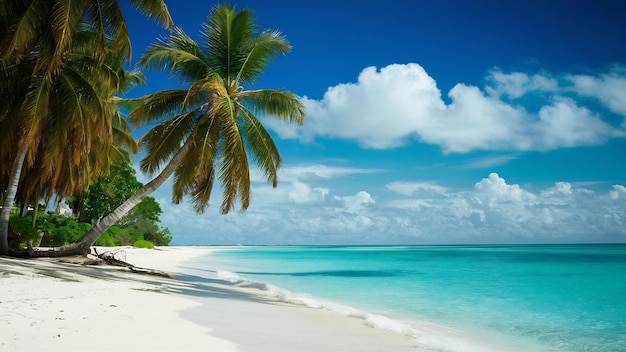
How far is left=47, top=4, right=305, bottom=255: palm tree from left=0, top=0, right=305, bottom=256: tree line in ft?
0.11

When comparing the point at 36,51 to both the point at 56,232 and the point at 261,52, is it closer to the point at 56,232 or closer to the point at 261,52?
the point at 261,52

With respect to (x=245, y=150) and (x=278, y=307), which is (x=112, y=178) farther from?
(x=278, y=307)

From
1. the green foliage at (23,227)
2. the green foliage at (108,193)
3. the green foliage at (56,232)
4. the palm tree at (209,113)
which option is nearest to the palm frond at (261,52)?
the palm tree at (209,113)

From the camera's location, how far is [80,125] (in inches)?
485

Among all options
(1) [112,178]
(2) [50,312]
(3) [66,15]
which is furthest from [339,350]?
(1) [112,178]

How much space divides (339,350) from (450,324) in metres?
4.48

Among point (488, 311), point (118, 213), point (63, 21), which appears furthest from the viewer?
point (118, 213)

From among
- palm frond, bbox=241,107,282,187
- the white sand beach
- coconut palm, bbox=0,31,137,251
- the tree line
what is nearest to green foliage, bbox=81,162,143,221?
the tree line

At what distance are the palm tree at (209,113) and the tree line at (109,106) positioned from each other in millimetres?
33

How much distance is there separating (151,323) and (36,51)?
1140cm

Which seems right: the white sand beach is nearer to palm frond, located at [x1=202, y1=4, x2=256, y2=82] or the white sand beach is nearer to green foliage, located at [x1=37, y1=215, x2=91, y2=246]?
palm frond, located at [x1=202, y1=4, x2=256, y2=82]

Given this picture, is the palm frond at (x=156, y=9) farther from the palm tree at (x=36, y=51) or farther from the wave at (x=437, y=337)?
the wave at (x=437, y=337)

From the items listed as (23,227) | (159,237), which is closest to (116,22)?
(23,227)

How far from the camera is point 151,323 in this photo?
5.70 meters
